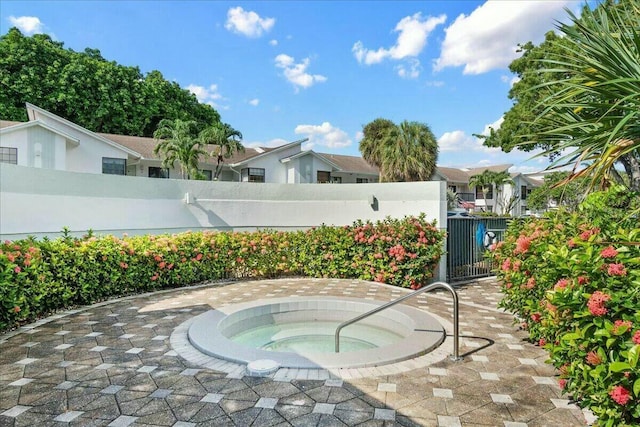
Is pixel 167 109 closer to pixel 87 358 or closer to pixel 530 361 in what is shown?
pixel 87 358

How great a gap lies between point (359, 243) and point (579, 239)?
23.2 ft

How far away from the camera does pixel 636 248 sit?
111 inches

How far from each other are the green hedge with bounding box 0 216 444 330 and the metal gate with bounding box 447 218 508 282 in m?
1.30

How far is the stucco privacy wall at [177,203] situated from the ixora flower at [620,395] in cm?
798

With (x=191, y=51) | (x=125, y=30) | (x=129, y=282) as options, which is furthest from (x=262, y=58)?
(x=129, y=282)

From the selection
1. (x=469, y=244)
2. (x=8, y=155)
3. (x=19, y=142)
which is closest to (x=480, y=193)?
(x=469, y=244)

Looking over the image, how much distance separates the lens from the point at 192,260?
31.9ft

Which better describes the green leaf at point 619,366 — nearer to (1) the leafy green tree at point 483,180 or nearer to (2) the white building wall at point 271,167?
(2) the white building wall at point 271,167

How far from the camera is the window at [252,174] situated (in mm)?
26594

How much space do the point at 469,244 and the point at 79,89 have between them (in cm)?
3275

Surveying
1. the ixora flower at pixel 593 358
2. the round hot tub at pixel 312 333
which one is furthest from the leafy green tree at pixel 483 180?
the ixora flower at pixel 593 358

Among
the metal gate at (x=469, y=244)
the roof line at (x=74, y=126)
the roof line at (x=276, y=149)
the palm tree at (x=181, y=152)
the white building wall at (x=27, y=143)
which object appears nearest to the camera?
the metal gate at (x=469, y=244)

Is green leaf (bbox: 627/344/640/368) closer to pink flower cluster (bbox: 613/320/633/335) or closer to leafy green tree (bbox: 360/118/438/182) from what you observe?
pink flower cluster (bbox: 613/320/633/335)

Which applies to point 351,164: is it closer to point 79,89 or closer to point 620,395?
point 79,89
